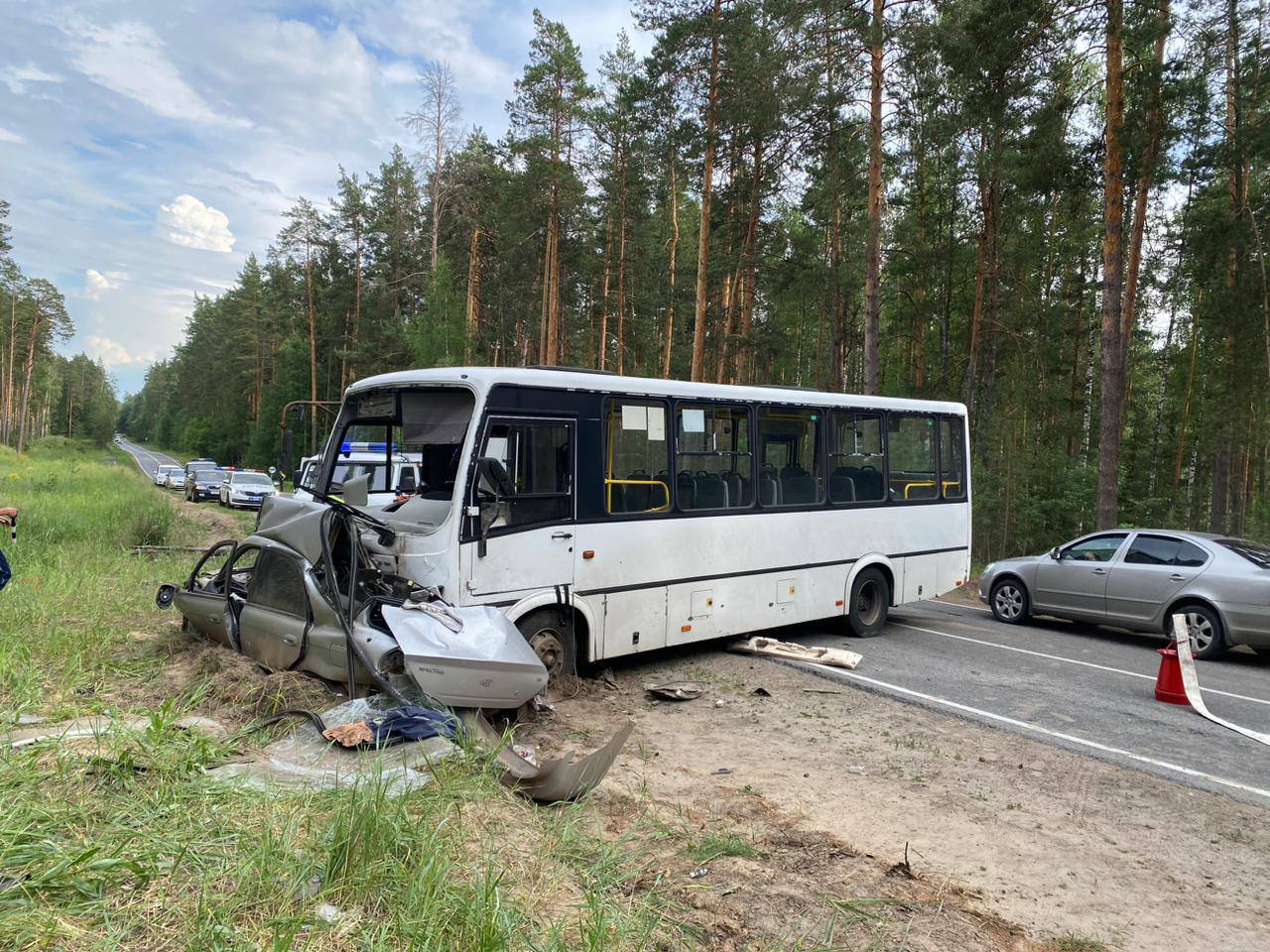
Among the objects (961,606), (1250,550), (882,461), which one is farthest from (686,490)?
(961,606)

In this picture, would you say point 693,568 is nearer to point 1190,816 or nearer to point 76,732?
point 1190,816

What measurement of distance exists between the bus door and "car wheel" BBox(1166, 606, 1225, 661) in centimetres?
792

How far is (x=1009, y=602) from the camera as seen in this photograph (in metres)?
12.2

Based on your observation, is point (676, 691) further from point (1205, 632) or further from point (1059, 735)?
point (1205, 632)

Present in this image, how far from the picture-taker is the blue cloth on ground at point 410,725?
4.61m

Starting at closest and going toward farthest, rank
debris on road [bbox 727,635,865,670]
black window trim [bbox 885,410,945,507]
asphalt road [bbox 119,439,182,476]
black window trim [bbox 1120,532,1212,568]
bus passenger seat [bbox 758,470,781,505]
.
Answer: debris on road [bbox 727,635,865,670] → bus passenger seat [bbox 758,470,781,505] → black window trim [bbox 1120,532,1212,568] → black window trim [bbox 885,410,945,507] → asphalt road [bbox 119,439,182,476]

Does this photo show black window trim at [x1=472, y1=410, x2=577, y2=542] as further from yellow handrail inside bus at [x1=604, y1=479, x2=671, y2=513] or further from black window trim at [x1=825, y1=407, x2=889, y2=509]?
black window trim at [x1=825, y1=407, x2=889, y2=509]

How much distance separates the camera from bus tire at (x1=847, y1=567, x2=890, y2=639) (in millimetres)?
10273

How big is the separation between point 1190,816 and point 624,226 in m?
28.6

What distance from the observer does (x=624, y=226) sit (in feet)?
101

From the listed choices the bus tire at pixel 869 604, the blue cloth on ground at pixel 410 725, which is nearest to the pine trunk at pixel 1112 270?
the bus tire at pixel 869 604

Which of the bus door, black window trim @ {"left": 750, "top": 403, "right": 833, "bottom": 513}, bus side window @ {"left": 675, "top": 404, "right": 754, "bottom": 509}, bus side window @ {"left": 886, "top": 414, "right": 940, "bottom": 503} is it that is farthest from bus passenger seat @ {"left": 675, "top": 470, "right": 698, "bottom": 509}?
bus side window @ {"left": 886, "top": 414, "right": 940, "bottom": 503}

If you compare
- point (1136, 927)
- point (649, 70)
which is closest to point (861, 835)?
point (1136, 927)

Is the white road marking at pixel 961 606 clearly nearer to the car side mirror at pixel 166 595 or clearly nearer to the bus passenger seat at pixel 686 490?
the bus passenger seat at pixel 686 490
